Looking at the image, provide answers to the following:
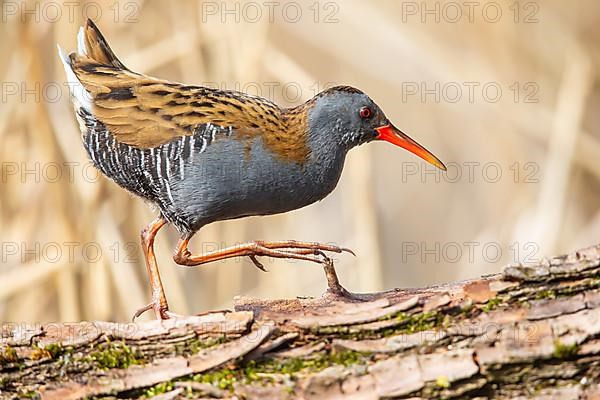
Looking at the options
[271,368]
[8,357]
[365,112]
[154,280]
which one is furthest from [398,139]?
[8,357]

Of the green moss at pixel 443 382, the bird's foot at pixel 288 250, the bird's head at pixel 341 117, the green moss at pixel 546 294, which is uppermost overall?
the bird's head at pixel 341 117

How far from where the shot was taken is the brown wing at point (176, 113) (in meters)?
2.44

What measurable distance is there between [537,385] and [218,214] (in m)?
1.11

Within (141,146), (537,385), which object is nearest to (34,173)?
(141,146)

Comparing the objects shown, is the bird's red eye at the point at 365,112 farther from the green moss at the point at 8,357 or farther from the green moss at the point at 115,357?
the green moss at the point at 8,357

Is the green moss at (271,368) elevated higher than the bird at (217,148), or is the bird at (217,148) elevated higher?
the bird at (217,148)

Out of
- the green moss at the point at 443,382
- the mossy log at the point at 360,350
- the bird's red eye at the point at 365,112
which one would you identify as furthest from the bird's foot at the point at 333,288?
the bird's red eye at the point at 365,112

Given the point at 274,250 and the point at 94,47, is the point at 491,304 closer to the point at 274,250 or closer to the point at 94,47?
the point at 274,250

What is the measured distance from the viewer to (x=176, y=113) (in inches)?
96.8

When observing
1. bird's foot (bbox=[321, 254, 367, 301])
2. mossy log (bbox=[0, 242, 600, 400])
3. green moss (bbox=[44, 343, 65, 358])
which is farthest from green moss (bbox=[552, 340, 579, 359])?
green moss (bbox=[44, 343, 65, 358])

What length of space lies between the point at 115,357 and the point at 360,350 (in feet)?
1.67

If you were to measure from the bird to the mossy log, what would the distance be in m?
0.58

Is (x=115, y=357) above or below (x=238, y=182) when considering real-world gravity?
below

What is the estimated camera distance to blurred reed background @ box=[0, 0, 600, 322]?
3.34m
